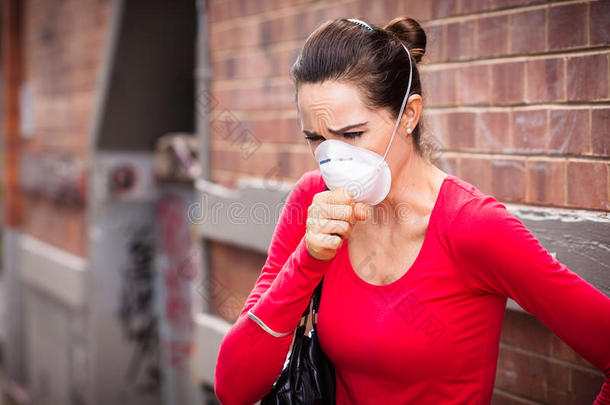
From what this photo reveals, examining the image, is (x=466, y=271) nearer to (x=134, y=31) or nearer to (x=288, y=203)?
(x=288, y=203)

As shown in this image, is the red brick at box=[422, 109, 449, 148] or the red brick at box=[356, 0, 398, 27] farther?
the red brick at box=[356, 0, 398, 27]

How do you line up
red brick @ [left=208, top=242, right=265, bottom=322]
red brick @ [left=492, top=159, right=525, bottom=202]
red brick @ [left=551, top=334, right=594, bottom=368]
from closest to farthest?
1. red brick @ [left=551, top=334, right=594, bottom=368]
2. red brick @ [left=492, top=159, right=525, bottom=202]
3. red brick @ [left=208, top=242, right=265, bottom=322]

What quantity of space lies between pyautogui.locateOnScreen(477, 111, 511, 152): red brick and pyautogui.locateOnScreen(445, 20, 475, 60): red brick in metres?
0.21

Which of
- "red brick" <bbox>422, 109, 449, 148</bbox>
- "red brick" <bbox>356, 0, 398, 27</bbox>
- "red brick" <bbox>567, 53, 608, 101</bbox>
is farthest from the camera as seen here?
"red brick" <bbox>356, 0, 398, 27</bbox>

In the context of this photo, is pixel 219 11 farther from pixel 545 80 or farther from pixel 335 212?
pixel 335 212

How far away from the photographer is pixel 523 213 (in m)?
1.97

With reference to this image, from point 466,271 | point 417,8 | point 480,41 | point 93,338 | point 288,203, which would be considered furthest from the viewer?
point 93,338

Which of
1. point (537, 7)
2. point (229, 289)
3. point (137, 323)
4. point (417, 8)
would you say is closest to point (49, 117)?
point (137, 323)

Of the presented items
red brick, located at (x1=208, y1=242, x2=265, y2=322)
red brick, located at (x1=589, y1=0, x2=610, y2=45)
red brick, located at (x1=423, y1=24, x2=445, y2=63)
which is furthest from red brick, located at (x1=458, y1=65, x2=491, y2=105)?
red brick, located at (x1=208, y1=242, x2=265, y2=322)

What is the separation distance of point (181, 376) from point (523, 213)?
3.44 m

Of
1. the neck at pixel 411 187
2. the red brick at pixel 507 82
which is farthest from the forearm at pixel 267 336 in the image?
the red brick at pixel 507 82

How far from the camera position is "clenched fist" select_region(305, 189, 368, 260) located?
1538mm

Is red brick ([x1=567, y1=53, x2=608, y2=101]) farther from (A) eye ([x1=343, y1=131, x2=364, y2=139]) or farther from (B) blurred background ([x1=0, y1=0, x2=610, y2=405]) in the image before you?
(A) eye ([x1=343, y1=131, x2=364, y2=139])

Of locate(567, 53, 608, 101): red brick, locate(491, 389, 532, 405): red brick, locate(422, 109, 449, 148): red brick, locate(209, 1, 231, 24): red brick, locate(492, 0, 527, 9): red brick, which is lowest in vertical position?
locate(491, 389, 532, 405): red brick
